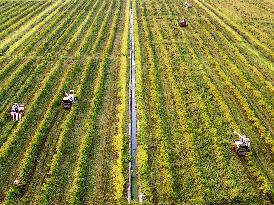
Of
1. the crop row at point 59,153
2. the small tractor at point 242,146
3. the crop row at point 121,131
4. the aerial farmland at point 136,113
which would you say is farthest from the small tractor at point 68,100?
the small tractor at point 242,146

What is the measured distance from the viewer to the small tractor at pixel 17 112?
16500mm

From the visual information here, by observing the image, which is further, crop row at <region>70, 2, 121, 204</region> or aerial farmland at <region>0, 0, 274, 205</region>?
aerial farmland at <region>0, 0, 274, 205</region>

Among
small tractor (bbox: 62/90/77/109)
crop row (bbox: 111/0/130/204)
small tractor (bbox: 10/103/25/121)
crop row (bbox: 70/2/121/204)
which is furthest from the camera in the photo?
small tractor (bbox: 62/90/77/109)

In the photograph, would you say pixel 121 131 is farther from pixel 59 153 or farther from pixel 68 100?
pixel 68 100

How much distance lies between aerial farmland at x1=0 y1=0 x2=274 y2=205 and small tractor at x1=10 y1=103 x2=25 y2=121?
1.7 inches

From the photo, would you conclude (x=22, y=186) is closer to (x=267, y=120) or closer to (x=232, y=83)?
(x=267, y=120)

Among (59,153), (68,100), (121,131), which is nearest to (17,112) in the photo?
(68,100)

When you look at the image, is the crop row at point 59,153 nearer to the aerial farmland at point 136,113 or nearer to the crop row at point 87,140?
the aerial farmland at point 136,113

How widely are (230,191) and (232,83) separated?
8.66 m

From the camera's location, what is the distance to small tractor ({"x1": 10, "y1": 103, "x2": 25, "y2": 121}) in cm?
1650

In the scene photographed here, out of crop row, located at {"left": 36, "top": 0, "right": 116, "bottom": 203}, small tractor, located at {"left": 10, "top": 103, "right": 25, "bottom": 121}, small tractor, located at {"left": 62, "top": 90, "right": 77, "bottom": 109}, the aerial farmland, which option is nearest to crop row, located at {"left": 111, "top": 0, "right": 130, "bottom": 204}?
the aerial farmland

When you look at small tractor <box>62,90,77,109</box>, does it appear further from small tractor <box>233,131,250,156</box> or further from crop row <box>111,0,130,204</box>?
small tractor <box>233,131,250,156</box>

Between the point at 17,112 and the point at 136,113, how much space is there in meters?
5.14

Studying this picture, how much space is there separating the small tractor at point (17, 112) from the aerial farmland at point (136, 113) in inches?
1.7
